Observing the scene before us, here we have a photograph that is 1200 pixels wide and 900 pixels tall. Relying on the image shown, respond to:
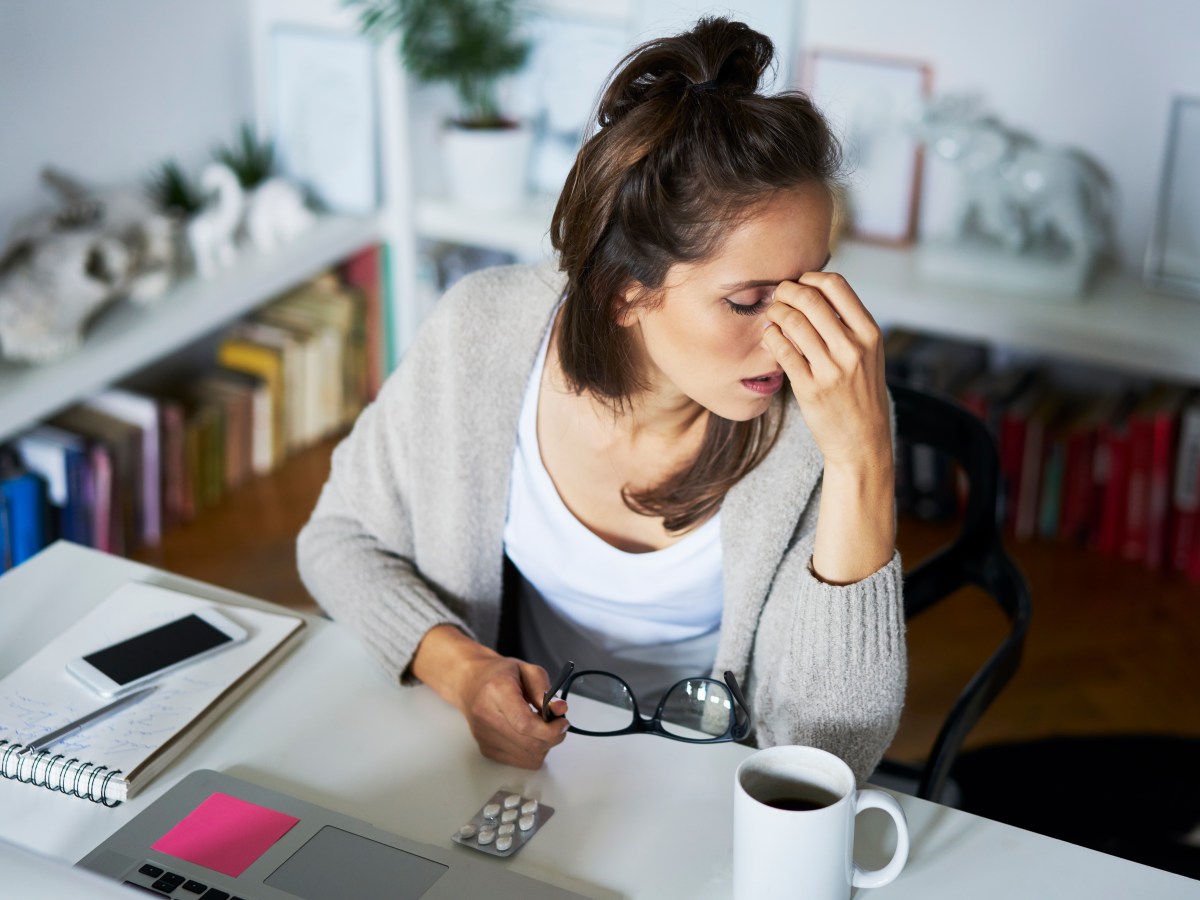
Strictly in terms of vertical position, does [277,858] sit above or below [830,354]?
below

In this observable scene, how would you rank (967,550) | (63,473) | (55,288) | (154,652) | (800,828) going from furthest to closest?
(63,473), (55,288), (967,550), (154,652), (800,828)

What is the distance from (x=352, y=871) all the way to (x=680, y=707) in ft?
0.96

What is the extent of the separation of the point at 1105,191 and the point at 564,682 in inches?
78.7

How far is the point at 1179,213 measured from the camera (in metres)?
2.56

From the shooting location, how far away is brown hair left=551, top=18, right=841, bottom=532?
114 centimetres

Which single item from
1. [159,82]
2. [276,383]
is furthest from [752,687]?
[159,82]

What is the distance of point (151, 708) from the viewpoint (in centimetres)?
114

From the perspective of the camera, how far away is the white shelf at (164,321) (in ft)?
7.35

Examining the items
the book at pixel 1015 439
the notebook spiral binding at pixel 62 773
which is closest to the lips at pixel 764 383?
the notebook spiral binding at pixel 62 773

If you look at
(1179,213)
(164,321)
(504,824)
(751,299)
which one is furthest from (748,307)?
(1179,213)

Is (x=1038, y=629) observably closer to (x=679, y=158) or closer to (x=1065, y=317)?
(x=1065, y=317)

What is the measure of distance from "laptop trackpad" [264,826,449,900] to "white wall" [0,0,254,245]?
1.90 m

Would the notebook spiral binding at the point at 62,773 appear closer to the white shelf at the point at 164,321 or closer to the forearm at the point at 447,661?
the forearm at the point at 447,661

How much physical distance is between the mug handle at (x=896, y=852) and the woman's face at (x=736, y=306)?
0.41m
